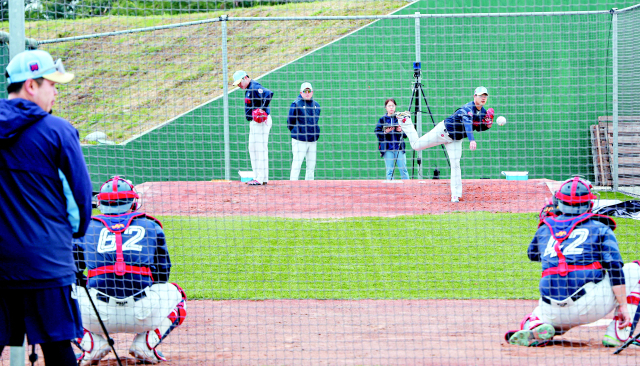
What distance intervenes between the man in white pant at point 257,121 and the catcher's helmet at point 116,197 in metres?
5.72

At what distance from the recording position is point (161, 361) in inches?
177

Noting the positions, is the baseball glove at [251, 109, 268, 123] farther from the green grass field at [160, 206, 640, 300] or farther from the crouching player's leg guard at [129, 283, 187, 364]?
the crouching player's leg guard at [129, 283, 187, 364]

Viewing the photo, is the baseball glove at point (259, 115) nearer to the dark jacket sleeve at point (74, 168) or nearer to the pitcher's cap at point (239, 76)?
the pitcher's cap at point (239, 76)

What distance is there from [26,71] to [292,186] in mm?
7692

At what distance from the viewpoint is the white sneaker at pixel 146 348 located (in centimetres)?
438

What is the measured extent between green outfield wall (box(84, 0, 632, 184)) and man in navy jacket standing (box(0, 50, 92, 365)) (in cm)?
842

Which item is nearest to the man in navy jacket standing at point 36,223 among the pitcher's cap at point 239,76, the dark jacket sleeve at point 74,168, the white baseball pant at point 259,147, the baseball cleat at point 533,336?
the dark jacket sleeve at point 74,168

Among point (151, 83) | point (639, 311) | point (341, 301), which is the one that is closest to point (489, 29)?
point (151, 83)

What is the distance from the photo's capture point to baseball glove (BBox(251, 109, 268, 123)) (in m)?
10.4

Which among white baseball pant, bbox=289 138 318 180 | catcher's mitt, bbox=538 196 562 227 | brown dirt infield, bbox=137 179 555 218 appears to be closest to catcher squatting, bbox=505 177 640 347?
catcher's mitt, bbox=538 196 562 227

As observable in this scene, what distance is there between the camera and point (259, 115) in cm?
1042

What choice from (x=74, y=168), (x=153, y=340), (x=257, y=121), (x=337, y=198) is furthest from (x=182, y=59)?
(x=74, y=168)

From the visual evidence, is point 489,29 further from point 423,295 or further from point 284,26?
point 423,295

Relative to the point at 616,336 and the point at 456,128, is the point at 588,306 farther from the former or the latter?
the point at 456,128
